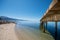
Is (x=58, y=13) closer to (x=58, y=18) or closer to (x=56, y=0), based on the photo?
(x=58, y=18)

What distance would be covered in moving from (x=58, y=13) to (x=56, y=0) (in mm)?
2270

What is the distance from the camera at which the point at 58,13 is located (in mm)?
5145

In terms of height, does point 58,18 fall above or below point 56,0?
below

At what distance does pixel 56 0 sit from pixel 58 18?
2453 mm

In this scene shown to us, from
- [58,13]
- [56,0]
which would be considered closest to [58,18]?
[58,13]

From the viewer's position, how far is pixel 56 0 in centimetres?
297

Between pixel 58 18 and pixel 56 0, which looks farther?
pixel 58 18

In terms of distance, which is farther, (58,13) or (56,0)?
(58,13)

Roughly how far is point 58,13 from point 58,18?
10.7 inches

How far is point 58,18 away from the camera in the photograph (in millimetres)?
5293
